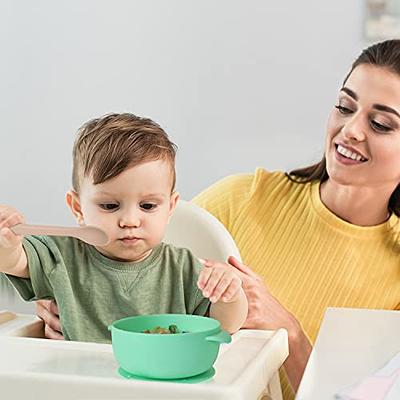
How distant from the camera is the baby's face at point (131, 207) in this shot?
47.1 inches

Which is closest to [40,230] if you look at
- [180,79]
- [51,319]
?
[51,319]

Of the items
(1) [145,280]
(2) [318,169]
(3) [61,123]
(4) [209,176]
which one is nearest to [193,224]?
(1) [145,280]

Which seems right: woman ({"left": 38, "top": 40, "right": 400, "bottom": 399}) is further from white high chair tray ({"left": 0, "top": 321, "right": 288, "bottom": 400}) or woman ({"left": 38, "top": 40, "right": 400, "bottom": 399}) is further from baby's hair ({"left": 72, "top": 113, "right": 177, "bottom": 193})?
white high chair tray ({"left": 0, "top": 321, "right": 288, "bottom": 400})

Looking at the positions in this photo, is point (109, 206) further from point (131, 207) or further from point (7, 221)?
point (7, 221)

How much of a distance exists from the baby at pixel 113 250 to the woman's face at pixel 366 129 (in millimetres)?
616

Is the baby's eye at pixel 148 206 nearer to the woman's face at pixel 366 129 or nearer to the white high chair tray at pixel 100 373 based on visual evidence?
the white high chair tray at pixel 100 373

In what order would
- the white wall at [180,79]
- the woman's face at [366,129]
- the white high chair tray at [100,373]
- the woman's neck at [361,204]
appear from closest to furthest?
the white high chair tray at [100,373]
the woman's face at [366,129]
the woman's neck at [361,204]
the white wall at [180,79]

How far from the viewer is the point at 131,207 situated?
120 cm

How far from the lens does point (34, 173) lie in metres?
3.03

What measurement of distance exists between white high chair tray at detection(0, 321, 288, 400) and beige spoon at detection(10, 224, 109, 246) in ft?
0.42

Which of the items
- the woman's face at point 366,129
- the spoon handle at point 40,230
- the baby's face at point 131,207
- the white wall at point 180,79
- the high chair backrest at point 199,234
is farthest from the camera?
the white wall at point 180,79

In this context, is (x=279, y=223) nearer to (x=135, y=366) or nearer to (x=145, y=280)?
(x=145, y=280)

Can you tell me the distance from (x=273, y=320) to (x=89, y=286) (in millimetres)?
502

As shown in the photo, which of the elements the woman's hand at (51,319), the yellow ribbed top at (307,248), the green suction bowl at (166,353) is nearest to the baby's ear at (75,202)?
the woman's hand at (51,319)
